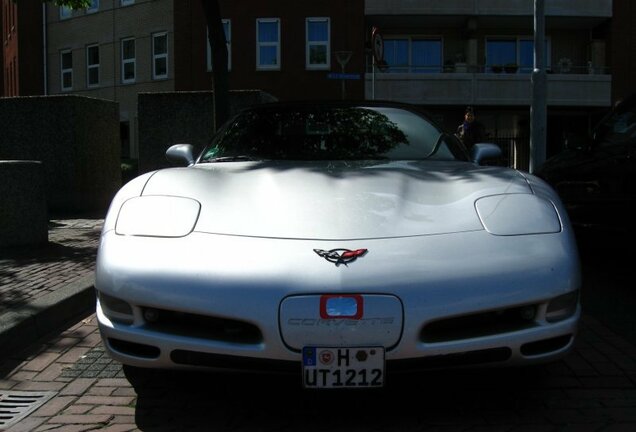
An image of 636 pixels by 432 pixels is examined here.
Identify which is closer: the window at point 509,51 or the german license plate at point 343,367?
the german license plate at point 343,367

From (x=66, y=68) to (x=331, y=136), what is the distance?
2742cm

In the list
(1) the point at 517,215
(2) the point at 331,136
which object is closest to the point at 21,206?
(2) the point at 331,136

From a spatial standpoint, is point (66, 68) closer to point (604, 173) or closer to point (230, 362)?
point (604, 173)

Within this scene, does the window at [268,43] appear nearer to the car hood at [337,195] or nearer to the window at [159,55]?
the window at [159,55]

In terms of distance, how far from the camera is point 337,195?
321 centimetres

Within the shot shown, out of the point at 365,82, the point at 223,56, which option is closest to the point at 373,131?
the point at 223,56

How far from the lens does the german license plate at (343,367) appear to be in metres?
2.59

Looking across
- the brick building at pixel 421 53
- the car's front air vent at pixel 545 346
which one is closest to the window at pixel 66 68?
the brick building at pixel 421 53

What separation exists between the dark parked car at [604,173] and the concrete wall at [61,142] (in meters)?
7.41

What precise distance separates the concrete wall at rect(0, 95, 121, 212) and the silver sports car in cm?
787

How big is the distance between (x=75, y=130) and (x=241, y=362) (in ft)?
29.0

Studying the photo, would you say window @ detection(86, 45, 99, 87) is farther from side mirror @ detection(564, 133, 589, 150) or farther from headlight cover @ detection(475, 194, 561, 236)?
headlight cover @ detection(475, 194, 561, 236)

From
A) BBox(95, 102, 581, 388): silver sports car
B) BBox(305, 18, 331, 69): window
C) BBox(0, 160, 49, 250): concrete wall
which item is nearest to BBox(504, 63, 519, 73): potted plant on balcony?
BBox(305, 18, 331, 69): window

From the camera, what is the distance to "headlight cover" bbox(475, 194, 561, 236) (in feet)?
9.70
